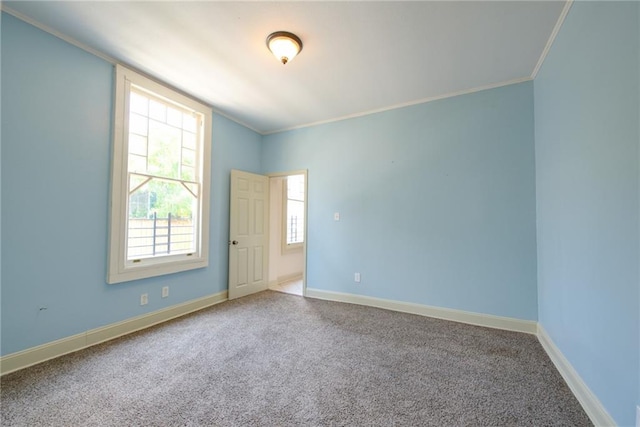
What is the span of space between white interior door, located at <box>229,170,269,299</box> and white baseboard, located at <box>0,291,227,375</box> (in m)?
0.72

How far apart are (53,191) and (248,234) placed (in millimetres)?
2410

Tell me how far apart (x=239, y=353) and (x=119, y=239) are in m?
1.71

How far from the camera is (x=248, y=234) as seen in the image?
4305 millimetres

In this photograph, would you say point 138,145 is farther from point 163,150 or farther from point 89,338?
point 89,338

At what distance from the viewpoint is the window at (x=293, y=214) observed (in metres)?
5.39

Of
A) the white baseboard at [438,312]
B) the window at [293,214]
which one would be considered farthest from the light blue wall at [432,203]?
the window at [293,214]

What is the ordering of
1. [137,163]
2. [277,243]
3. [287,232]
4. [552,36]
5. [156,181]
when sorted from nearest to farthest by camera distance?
[552,36]
[137,163]
[156,181]
[277,243]
[287,232]

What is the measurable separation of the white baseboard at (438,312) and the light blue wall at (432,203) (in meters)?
0.07

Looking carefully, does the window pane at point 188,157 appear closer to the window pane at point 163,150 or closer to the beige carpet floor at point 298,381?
the window pane at point 163,150

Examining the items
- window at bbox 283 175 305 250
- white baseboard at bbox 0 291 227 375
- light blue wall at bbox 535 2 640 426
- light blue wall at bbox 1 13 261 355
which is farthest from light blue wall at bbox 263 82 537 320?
light blue wall at bbox 1 13 261 355

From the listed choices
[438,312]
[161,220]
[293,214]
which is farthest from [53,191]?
[438,312]

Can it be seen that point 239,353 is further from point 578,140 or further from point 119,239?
point 578,140

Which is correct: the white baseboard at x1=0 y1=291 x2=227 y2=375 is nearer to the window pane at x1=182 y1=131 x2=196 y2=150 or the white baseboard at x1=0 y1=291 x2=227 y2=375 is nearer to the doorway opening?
the doorway opening

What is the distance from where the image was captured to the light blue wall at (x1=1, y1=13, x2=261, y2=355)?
6.68 ft
